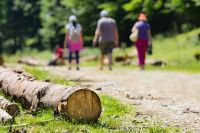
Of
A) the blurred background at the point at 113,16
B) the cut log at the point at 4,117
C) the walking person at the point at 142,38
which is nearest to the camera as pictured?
the cut log at the point at 4,117

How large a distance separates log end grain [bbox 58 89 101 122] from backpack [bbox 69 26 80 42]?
12414 mm

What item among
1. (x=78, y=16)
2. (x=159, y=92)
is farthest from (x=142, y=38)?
(x=78, y=16)

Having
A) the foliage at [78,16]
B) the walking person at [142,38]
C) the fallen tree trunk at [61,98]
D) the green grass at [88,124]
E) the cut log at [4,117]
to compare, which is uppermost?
the foliage at [78,16]

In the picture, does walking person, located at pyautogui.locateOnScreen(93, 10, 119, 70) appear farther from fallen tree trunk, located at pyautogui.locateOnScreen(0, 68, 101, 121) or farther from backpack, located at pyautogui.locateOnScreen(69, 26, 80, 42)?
fallen tree trunk, located at pyautogui.locateOnScreen(0, 68, 101, 121)

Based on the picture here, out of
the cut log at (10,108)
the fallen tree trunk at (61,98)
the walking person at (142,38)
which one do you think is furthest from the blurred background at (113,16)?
the cut log at (10,108)

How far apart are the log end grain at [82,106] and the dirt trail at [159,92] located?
131 centimetres

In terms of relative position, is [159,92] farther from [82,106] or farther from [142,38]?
[142,38]

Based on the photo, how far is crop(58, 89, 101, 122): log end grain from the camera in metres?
8.46

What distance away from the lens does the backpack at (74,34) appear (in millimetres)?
20938

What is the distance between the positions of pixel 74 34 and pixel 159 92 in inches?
320

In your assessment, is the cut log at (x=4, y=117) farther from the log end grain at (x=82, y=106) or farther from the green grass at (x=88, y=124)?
the log end grain at (x=82, y=106)

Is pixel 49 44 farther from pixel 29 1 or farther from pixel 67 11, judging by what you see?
pixel 67 11

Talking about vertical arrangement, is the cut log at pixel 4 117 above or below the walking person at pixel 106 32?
below

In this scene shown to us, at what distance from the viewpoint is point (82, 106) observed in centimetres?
853
